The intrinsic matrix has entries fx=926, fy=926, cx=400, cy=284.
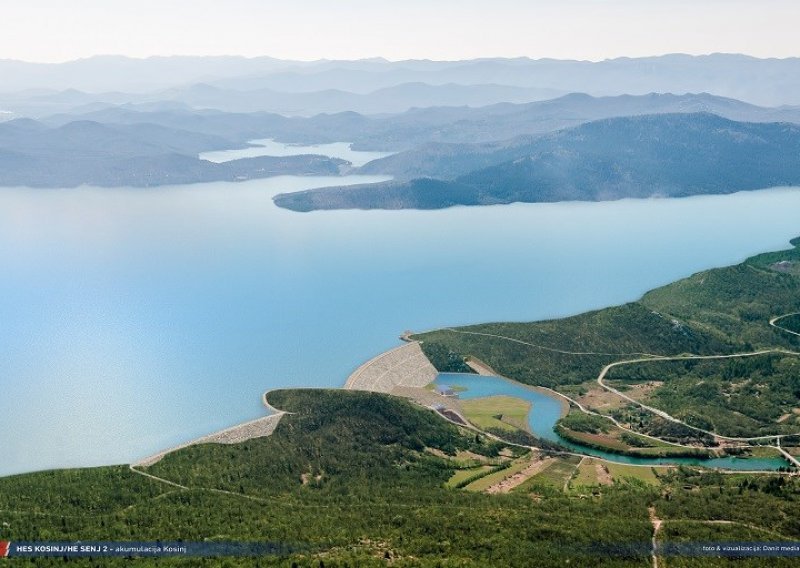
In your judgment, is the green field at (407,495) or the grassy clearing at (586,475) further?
the grassy clearing at (586,475)

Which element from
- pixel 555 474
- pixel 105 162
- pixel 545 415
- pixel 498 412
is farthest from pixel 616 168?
pixel 555 474

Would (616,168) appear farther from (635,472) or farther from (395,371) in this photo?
(635,472)

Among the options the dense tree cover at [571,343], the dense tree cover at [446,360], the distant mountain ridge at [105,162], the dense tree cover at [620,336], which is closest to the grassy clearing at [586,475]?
the dense tree cover at [620,336]

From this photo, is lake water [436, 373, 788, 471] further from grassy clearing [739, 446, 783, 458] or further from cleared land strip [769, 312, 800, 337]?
cleared land strip [769, 312, 800, 337]

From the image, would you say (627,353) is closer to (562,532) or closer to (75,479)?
(562,532)

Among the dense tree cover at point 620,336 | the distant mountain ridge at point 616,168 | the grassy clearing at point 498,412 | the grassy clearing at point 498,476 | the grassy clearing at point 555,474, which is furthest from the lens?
the distant mountain ridge at point 616,168

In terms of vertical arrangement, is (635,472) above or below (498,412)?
below

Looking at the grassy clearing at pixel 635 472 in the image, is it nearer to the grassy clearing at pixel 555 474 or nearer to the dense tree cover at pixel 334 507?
the grassy clearing at pixel 555 474
